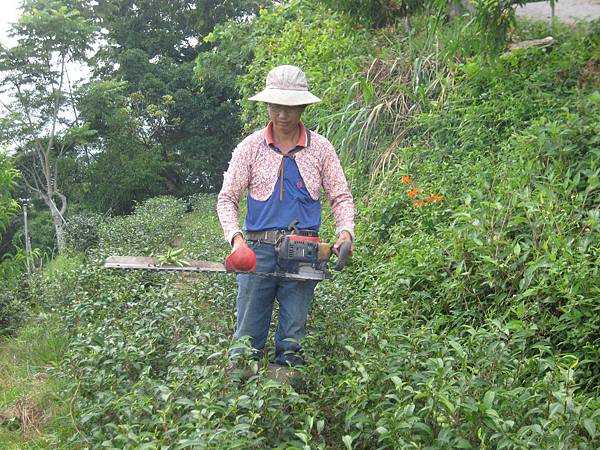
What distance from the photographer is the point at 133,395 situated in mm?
3516

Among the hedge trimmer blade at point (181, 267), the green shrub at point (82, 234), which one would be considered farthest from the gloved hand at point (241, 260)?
the green shrub at point (82, 234)

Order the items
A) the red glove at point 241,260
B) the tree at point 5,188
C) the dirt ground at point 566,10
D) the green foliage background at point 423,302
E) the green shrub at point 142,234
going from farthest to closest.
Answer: the green shrub at point 142,234
the dirt ground at point 566,10
the tree at point 5,188
the red glove at point 241,260
the green foliage background at point 423,302

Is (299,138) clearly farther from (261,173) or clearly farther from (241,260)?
(241,260)

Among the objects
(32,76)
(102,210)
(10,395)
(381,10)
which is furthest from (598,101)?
(102,210)

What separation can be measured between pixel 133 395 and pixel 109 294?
264 centimetres

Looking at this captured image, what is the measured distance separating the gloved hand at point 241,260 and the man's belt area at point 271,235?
0.74 ft

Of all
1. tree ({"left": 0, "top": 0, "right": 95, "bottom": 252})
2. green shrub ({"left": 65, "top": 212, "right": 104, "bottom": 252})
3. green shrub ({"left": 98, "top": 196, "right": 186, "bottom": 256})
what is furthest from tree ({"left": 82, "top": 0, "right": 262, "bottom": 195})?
green shrub ({"left": 65, "top": 212, "right": 104, "bottom": 252})

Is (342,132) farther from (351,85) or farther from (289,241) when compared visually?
(289,241)

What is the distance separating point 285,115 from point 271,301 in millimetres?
1060

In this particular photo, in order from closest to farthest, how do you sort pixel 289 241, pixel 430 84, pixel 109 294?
pixel 289 241 < pixel 109 294 < pixel 430 84

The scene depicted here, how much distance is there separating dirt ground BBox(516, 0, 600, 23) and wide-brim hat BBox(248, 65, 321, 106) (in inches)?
225

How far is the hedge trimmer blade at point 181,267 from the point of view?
389cm

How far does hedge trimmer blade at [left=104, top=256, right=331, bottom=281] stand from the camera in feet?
12.8

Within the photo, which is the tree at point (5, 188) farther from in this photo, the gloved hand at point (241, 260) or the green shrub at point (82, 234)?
the green shrub at point (82, 234)
